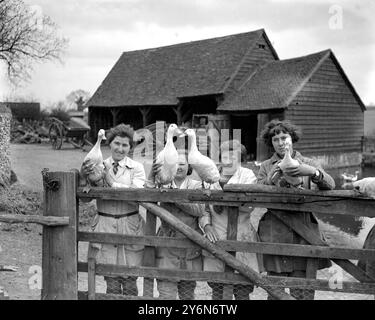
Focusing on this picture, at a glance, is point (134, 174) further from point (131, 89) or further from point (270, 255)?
point (131, 89)

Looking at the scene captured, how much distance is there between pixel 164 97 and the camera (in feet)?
86.6

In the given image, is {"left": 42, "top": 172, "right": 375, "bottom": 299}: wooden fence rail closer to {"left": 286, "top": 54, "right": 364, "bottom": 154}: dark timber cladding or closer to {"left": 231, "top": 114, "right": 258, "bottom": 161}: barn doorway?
{"left": 286, "top": 54, "right": 364, "bottom": 154}: dark timber cladding

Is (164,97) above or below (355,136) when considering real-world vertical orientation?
above

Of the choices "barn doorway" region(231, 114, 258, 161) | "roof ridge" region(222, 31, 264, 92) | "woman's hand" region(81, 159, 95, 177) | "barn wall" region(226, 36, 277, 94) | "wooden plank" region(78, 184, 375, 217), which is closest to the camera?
"wooden plank" region(78, 184, 375, 217)

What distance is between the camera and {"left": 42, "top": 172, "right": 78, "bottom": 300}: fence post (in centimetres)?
363

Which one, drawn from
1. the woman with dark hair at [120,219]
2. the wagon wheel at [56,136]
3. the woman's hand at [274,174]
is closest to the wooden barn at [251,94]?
the wagon wheel at [56,136]

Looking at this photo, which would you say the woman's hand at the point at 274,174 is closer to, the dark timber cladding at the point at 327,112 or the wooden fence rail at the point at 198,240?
the wooden fence rail at the point at 198,240

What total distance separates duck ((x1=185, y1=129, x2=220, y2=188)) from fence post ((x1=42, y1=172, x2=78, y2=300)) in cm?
98

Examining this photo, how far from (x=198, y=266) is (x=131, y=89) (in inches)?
1068

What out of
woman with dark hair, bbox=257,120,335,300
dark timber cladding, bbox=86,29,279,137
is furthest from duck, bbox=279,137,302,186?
dark timber cladding, bbox=86,29,279,137

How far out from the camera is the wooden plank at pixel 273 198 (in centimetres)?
335

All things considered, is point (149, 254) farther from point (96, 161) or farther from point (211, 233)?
point (96, 161)

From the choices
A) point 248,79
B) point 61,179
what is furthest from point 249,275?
point 248,79
